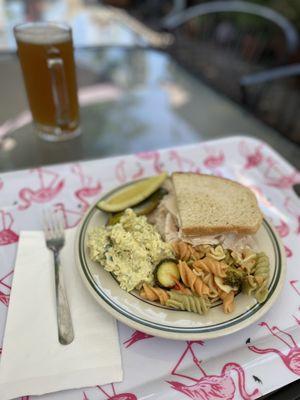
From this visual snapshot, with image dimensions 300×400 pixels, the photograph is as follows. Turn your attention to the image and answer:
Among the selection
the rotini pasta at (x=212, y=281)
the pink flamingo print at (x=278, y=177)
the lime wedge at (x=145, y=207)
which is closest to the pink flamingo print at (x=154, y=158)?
the lime wedge at (x=145, y=207)

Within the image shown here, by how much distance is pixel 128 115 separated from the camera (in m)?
1.64

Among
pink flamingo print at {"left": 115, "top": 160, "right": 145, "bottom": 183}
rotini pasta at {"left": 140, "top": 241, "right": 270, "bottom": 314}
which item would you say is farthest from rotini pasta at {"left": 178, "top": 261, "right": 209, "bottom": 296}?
pink flamingo print at {"left": 115, "top": 160, "right": 145, "bottom": 183}

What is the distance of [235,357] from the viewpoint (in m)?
0.73

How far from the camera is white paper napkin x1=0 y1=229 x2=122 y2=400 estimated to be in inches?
25.7

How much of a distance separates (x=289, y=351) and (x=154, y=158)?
0.79 meters

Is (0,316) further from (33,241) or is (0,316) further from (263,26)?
(263,26)

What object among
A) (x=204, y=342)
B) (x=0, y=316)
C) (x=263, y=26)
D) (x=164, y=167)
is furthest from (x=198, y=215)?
(x=263, y=26)

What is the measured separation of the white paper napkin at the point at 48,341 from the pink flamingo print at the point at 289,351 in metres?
0.32

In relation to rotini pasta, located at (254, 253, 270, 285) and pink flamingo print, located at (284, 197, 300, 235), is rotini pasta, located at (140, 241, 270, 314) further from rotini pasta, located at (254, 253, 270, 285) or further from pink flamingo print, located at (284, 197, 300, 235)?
pink flamingo print, located at (284, 197, 300, 235)

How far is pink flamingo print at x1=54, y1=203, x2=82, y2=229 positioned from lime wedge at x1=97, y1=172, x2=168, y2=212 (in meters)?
0.12

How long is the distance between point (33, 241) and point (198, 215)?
1.48 feet

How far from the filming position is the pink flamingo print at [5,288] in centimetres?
80

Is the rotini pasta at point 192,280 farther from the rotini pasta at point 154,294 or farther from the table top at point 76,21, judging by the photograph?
the table top at point 76,21

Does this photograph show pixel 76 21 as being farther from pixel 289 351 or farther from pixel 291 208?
pixel 289 351
